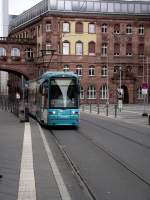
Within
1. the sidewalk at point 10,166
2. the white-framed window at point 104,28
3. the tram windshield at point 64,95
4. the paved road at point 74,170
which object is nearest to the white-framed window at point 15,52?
the white-framed window at point 104,28

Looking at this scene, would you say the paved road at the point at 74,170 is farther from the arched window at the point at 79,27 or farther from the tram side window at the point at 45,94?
the arched window at the point at 79,27

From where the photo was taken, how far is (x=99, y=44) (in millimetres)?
101812

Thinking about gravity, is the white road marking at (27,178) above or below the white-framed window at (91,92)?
below

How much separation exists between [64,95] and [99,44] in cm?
7228

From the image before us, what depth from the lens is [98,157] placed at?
55.3 feet

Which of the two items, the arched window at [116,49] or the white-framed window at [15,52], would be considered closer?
the arched window at [116,49]

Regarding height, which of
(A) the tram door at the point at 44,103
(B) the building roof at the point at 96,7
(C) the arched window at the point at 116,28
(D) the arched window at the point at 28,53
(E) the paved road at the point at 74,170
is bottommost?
(E) the paved road at the point at 74,170

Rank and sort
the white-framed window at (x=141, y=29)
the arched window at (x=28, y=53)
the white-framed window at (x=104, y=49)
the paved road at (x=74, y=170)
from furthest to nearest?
the arched window at (x=28, y=53), the white-framed window at (x=141, y=29), the white-framed window at (x=104, y=49), the paved road at (x=74, y=170)

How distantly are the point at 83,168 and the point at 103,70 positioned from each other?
89.1 m

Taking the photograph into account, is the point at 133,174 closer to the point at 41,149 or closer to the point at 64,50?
the point at 41,149

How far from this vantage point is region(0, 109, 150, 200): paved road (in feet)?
34.8

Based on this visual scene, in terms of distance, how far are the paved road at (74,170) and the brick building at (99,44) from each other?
78878 millimetres

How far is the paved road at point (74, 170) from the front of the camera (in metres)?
10.6

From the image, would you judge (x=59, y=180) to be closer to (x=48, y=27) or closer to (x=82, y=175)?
(x=82, y=175)
